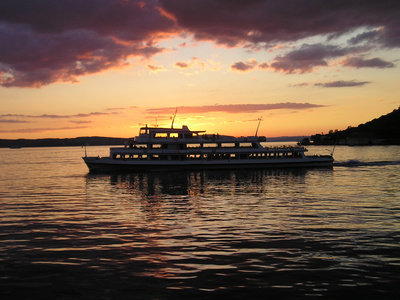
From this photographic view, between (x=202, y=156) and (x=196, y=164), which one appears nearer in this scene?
(x=196, y=164)

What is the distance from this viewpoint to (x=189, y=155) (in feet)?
204

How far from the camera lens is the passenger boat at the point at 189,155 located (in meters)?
60.3

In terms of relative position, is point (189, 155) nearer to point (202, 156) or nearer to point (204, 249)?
point (202, 156)

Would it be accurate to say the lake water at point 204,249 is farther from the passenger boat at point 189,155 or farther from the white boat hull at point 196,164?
the passenger boat at point 189,155

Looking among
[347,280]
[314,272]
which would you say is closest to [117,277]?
[314,272]

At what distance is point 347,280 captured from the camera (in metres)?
10.9

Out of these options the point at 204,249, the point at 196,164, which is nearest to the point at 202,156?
the point at 196,164

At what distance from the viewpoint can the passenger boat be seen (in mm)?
60312

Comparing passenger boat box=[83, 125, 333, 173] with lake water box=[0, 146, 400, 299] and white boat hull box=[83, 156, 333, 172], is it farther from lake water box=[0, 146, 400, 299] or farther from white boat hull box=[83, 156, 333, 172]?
lake water box=[0, 146, 400, 299]

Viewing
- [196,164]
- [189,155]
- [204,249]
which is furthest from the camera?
[189,155]

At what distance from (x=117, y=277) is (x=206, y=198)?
61.5 ft

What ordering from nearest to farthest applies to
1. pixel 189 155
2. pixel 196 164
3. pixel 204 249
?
pixel 204 249 → pixel 196 164 → pixel 189 155

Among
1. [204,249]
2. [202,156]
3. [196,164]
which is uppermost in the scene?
[202,156]

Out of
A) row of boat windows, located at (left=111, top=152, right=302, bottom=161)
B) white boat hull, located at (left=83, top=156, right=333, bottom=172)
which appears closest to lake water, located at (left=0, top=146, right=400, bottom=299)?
A: white boat hull, located at (left=83, top=156, right=333, bottom=172)
